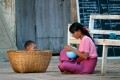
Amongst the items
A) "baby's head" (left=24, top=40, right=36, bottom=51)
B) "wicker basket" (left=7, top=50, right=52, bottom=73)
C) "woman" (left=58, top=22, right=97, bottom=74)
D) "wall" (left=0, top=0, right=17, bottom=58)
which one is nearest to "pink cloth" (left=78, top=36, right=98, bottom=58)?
"woman" (left=58, top=22, right=97, bottom=74)

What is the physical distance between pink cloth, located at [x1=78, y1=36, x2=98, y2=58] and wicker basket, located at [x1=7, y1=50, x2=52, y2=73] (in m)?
0.61

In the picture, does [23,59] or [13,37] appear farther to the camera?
[13,37]

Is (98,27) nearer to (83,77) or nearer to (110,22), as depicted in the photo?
(110,22)

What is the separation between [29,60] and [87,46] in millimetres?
999

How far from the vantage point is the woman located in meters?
8.31

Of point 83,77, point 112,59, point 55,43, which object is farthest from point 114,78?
point 55,43

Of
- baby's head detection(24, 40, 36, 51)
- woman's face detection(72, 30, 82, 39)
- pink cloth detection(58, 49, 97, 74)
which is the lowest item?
pink cloth detection(58, 49, 97, 74)

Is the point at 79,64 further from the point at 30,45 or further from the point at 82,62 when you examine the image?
the point at 30,45

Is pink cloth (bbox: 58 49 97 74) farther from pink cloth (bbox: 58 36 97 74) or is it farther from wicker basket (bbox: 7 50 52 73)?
wicker basket (bbox: 7 50 52 73)

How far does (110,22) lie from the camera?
12.1m

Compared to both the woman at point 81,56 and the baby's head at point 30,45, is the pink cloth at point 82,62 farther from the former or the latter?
the baby's head at point 30,45

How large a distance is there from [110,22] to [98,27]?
352mm

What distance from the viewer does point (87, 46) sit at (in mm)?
8336

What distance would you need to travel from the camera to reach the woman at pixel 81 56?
8.31 metres
